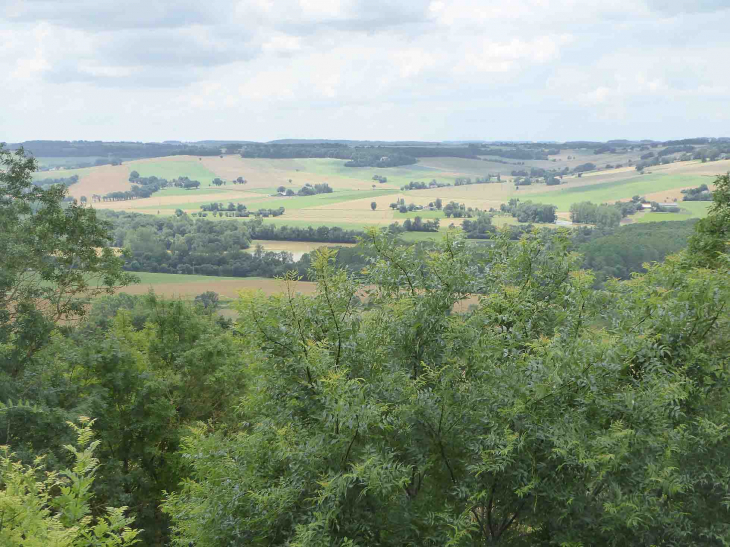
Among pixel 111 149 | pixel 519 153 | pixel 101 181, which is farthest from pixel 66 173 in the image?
pixel 519 153

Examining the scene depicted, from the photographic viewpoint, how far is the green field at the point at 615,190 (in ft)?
321

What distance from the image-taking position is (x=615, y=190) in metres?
107

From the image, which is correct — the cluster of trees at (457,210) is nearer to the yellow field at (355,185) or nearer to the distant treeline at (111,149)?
the yellow field at (355,185)

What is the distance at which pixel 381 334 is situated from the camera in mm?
10758

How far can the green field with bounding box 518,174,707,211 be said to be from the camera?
9775 cm

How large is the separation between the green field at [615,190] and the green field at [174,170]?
275ft

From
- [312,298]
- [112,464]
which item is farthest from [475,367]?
[112,464]

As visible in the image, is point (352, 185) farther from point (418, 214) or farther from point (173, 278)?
point (173, 278)

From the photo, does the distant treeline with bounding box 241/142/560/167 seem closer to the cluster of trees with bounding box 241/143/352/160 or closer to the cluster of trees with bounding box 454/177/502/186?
the cluster of trees with bounding box 241/143/352/160

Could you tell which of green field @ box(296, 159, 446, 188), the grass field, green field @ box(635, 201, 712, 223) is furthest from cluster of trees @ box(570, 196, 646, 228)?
the grass field

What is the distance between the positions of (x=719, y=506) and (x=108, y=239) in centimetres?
2060

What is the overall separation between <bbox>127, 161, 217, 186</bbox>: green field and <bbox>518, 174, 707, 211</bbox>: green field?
8375 cm

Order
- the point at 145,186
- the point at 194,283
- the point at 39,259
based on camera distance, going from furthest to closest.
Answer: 1. the point at 145,186
2. the point at 194,283
3. the point at 39,259

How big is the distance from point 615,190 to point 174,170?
10836 centimetres
